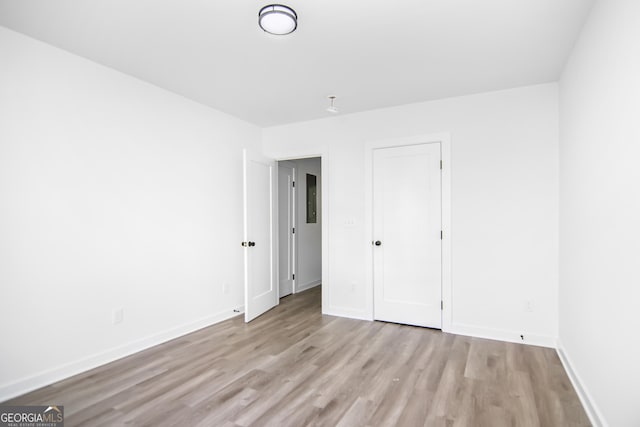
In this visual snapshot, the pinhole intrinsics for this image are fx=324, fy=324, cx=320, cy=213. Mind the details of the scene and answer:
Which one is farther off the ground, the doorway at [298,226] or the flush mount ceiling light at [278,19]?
the flush mount ceiling light at [278,19]

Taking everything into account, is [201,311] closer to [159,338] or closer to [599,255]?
[159,338]

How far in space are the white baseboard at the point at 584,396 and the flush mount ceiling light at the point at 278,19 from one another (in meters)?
2.98

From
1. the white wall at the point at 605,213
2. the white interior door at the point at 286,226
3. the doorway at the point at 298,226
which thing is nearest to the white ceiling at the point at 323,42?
the white wall at the point at 605,213

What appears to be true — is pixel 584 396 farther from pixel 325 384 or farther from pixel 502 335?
pixel 325 384

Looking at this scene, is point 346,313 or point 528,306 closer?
point 528,306

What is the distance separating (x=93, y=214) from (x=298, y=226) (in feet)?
10.8

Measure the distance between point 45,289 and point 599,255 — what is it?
3.80m

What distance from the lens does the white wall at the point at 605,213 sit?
1.50 m

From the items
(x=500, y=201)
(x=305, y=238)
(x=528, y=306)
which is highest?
(x=500, y=201)

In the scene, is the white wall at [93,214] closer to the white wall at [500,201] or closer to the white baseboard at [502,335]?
the white wall at [500,201]

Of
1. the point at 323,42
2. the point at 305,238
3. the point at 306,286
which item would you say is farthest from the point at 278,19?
the point at 306,286

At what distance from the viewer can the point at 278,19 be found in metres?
2.03

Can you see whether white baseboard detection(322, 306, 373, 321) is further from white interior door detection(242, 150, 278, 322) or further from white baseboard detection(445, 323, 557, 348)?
white baseboard detection(445, 323, 557, 348)

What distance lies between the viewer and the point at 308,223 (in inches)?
234
